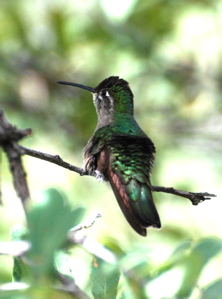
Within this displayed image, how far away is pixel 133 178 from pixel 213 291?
2071 mm

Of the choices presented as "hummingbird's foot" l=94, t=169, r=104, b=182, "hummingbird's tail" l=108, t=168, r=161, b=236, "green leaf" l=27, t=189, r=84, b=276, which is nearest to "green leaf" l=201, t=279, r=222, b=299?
"green leaf" l=27, t=189, r=84, b=276

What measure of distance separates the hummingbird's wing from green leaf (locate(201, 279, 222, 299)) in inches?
61.2

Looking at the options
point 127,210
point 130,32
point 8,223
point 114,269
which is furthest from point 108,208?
point 114,269

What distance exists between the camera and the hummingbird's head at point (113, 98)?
4.39 m

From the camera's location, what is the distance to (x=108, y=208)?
5.68 meters

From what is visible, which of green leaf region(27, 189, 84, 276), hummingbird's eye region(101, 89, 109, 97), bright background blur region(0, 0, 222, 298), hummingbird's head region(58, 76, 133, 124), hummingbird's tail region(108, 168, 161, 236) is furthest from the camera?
bright background blur region(0, 0, 222, 298)

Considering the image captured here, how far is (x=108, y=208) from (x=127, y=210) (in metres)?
2.82

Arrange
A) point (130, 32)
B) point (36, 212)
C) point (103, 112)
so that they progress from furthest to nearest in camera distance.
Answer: point (130, 32)
point (103, 112)
point (36, 212)

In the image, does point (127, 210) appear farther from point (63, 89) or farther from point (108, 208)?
point (63, 89)

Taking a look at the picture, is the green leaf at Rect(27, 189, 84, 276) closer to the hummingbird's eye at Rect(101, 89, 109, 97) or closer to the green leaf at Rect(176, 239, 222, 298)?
the green leaf at Rect(176, 239, 222, 298)

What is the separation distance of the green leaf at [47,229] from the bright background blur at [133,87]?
12.3 feet

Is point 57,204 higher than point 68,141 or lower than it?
lower

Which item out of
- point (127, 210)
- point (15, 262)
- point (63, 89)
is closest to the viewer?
point (15, 262)

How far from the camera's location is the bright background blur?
516 centimetres
